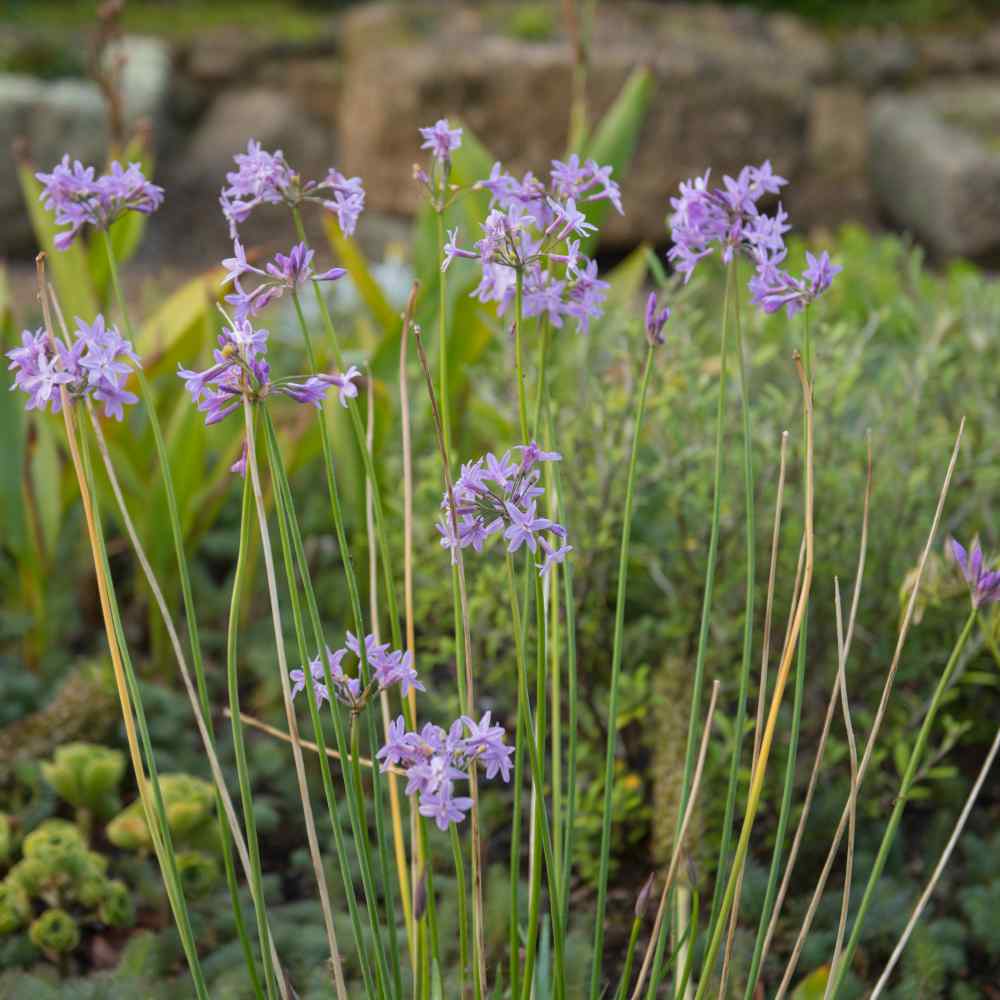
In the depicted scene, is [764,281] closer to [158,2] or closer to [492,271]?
[492,271]

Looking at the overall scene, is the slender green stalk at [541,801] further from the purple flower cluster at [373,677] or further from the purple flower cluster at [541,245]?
the purple flower cluster at [541,245]

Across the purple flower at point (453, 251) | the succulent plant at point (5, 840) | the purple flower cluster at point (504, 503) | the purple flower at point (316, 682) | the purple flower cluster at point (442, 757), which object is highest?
the purple flower at point (453, 251)

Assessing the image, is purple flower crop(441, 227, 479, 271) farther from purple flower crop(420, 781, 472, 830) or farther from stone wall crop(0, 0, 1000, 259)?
stone wall crop(0, 0, 1000, 259)

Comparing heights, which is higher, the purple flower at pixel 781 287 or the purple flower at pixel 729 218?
the purple flower at pixel 729 218

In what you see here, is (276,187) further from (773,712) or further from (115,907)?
(115,907)

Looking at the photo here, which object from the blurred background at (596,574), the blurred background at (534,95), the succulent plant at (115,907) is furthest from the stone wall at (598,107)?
the succulent plant at (115,907)

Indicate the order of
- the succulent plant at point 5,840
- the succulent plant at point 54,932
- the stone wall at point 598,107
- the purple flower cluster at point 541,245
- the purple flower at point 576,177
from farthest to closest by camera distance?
the stone wall at point 598,107
the succulent plant at point 5,840
the succulent plant at point 54,932
the purple flower at point 576,177
the purple flower cluster at point 541,245

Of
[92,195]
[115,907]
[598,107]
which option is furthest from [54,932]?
[598,107]

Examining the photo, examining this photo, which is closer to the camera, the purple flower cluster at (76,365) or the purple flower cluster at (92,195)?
the purple flower cluster at (76,365)
